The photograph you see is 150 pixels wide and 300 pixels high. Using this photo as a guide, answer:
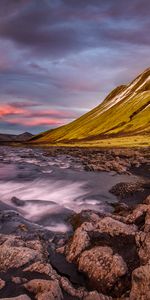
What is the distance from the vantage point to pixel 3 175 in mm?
52750

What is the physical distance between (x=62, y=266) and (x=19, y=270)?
2.31 metres

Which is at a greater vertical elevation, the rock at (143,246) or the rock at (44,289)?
the rock at (143,246)

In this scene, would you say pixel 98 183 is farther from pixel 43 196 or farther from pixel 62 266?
pixel 62 266

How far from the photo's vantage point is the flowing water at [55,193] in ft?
89.6

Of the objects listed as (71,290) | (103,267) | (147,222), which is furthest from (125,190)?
(71,290)

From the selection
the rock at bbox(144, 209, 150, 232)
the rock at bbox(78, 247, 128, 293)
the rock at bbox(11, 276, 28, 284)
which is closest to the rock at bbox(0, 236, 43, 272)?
the rock at bbox(11, 276, 28, 284)

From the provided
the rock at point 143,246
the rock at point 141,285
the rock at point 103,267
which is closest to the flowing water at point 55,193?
the rock at point 143,246

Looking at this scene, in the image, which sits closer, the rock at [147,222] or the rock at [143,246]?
the rock at [143,246]

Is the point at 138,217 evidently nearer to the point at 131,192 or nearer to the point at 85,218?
the point at 85,218

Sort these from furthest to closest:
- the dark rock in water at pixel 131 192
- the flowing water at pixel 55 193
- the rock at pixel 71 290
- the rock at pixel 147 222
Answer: the dark rock in water at pixel 131 192, the flowing water at pixel 55 193, the rock at pixel 147 222, the rock at pixel 71 290

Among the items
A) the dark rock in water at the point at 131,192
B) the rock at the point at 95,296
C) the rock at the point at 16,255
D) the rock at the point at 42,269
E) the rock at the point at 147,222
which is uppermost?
the rock at the point at 147,222

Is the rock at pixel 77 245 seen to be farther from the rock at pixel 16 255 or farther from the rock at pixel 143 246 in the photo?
the rock at pixel 143 246

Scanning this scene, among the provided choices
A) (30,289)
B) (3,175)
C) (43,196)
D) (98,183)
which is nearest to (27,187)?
(43,196)

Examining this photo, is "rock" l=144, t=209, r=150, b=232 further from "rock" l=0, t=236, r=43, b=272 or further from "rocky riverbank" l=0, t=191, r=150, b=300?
"rock" l=0, t=236, r=43, b=272
